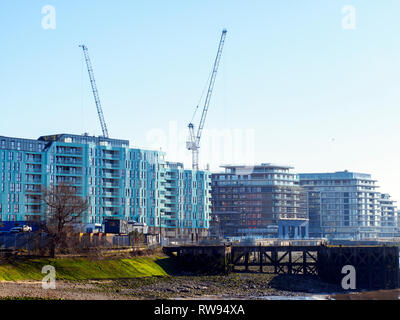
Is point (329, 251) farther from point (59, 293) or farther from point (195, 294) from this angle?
point (59, 293)

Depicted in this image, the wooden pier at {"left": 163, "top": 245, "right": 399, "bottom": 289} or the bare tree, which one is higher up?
the bare tree

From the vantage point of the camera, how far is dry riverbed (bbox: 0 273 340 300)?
253ft

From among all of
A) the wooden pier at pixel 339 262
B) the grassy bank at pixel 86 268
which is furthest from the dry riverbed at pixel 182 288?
the wooden pier at pixel 339 262

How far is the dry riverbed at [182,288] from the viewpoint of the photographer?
7706cm

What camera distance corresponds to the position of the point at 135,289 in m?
90.0

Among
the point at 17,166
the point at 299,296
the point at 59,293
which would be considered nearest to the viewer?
the point at 59,293

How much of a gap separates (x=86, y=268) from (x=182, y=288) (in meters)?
15.1

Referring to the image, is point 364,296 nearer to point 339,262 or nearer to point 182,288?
point 339,262

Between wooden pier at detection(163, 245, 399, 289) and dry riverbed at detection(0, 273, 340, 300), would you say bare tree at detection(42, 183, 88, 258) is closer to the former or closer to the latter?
dry riverbed at detection(0, 273, 340, 300)

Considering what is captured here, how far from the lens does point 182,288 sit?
9550 centimetres

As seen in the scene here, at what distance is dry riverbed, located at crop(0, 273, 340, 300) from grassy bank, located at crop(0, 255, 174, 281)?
302 centimetres

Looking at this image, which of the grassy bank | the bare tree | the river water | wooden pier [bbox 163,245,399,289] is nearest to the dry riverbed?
the river water
